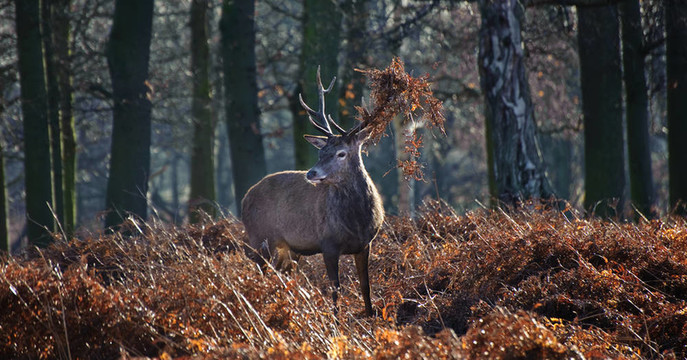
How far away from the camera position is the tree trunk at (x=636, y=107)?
12992 mm

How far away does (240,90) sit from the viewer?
14883 mm

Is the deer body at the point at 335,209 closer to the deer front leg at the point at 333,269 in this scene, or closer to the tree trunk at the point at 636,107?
the deer front leg at the point at 333,269

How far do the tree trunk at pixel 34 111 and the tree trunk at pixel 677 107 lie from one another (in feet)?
35.7

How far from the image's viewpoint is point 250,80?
15.0 meters

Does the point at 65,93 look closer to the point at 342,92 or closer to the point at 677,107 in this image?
the point at 342,92

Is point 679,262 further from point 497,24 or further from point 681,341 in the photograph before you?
point 497,24

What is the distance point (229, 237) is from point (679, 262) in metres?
5.78

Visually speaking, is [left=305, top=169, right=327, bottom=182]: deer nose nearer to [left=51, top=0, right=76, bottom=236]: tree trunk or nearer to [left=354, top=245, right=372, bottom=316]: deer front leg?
[left=354, top=245, right=372, bottom=316]: deer front leg

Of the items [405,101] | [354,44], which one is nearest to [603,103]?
[354,44]

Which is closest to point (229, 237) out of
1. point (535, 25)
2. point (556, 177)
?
point (535, 25)

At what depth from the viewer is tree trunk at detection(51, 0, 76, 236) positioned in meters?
13.4

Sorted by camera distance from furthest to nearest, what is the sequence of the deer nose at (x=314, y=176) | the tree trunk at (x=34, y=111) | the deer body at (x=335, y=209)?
the tree trunk at (x=34, y=111) → the deer body at (x=335, y=209) → the deer nose at (x=314, y=176)

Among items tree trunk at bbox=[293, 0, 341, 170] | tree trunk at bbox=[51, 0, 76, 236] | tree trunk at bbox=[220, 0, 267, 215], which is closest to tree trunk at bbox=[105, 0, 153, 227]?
tree trunk at bbox=[51, 0, 76, 236]

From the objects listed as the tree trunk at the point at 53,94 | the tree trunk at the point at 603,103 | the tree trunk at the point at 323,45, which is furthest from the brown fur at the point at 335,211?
the tree trunk at the point at 603,103
